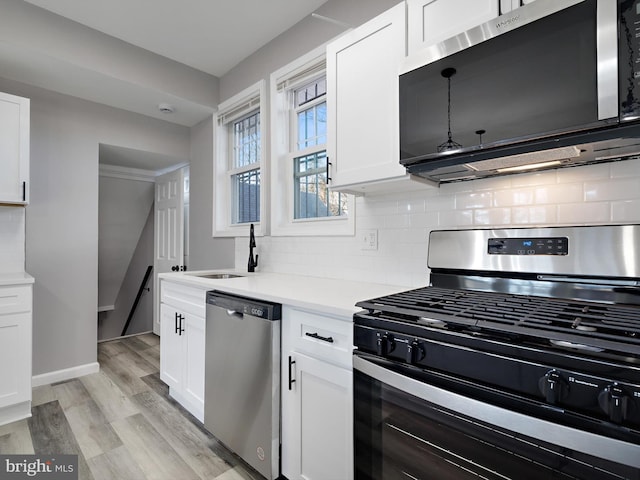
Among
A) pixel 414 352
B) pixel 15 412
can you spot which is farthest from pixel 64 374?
pixel 414 352

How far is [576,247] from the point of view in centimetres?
123

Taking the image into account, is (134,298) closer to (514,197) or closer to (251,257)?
(251,257)

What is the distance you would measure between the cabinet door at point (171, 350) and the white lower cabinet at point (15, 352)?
827mm

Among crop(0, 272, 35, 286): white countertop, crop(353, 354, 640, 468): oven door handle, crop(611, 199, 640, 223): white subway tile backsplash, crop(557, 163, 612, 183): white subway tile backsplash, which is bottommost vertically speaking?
crop(353, 354, 640, 468): oven door handle

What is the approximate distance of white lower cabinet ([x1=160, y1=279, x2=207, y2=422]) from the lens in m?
2.06

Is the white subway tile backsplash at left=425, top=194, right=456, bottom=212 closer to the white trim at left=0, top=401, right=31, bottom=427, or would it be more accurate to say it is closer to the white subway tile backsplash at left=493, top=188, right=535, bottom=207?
the white subway tile backsplash at left=493, top=188, right=535, bottom=207

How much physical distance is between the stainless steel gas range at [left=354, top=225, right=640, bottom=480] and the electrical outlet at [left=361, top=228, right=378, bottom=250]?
1.81ft

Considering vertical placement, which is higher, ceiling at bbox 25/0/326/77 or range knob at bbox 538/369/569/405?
ceiling at bbox 25/0/326/77

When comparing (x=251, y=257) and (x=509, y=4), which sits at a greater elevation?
(x=509, y=4)

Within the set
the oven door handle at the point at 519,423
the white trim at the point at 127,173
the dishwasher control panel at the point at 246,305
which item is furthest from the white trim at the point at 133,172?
the oven door handle at the point at 519,423

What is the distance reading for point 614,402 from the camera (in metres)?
0.67

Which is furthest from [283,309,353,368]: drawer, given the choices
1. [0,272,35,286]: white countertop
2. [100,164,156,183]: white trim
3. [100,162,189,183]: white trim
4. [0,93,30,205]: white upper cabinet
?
[100,164,156,183]: white trim

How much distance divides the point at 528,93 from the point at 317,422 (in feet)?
4.75

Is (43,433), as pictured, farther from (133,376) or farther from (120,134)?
(120,134)
